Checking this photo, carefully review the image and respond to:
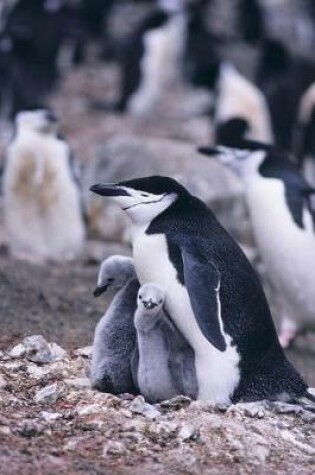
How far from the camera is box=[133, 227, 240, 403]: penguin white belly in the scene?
4645 mm

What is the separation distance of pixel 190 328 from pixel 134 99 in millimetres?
12854

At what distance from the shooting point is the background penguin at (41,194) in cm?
955

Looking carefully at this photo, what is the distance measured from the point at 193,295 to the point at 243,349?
36 cm

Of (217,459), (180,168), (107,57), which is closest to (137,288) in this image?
(217,459)

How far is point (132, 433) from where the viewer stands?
Result: 14.1 feet

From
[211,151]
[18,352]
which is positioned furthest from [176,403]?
[211,151]

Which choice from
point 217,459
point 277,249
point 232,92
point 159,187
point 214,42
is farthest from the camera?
point 214,42

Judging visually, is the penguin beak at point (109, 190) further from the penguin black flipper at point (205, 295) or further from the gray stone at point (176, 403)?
the gray stone at point (176, 403)

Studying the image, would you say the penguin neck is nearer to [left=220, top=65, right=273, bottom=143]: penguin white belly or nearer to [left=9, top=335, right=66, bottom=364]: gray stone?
[left=9, top=335, right=66, bottom=364]: gray stone

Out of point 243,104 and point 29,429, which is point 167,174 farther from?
point 29,429

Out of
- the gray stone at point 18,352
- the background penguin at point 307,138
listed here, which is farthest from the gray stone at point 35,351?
the background penguin at point 307,138

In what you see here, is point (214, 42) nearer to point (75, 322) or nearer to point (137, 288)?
point (75, 322)

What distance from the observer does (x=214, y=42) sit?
19.2 m

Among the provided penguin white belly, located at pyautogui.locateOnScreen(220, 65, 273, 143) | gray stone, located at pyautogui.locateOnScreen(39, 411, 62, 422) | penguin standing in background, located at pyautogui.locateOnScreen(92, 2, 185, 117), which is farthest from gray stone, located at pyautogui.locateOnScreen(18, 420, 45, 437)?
penguin standing in background, located at pyautogui.locateOnScreen(92, 2, 185, 117)
